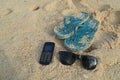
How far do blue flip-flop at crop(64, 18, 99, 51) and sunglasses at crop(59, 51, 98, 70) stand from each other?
0.09m

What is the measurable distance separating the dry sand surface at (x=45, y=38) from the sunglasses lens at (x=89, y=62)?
0.03 meters

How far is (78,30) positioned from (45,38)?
0.27 m

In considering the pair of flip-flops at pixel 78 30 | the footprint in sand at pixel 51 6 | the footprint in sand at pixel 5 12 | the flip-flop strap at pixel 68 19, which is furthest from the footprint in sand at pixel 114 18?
the footprint in sand at pixel 5 12

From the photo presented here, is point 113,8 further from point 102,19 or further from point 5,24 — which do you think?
point 5,24

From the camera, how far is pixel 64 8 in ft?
7.40

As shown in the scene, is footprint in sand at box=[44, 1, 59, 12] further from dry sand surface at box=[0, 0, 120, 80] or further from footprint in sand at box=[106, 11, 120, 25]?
footprint in sand at box=[106, 11, 120, 25]

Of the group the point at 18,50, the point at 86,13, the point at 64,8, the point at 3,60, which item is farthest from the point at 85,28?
the point at 3,60

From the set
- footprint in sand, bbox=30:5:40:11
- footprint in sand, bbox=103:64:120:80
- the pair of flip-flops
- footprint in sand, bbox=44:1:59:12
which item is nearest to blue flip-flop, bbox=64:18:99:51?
the pair of flip-flops

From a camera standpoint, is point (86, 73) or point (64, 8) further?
point (64, 8)

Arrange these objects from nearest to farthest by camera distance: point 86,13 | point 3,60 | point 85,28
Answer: point 3,60, point 85,28, point 86,13

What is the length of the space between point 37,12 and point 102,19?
22.7 inches

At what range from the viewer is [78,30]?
195 cm

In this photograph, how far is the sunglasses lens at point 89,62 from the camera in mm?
1669

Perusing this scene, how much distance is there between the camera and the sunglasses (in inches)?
65.8
